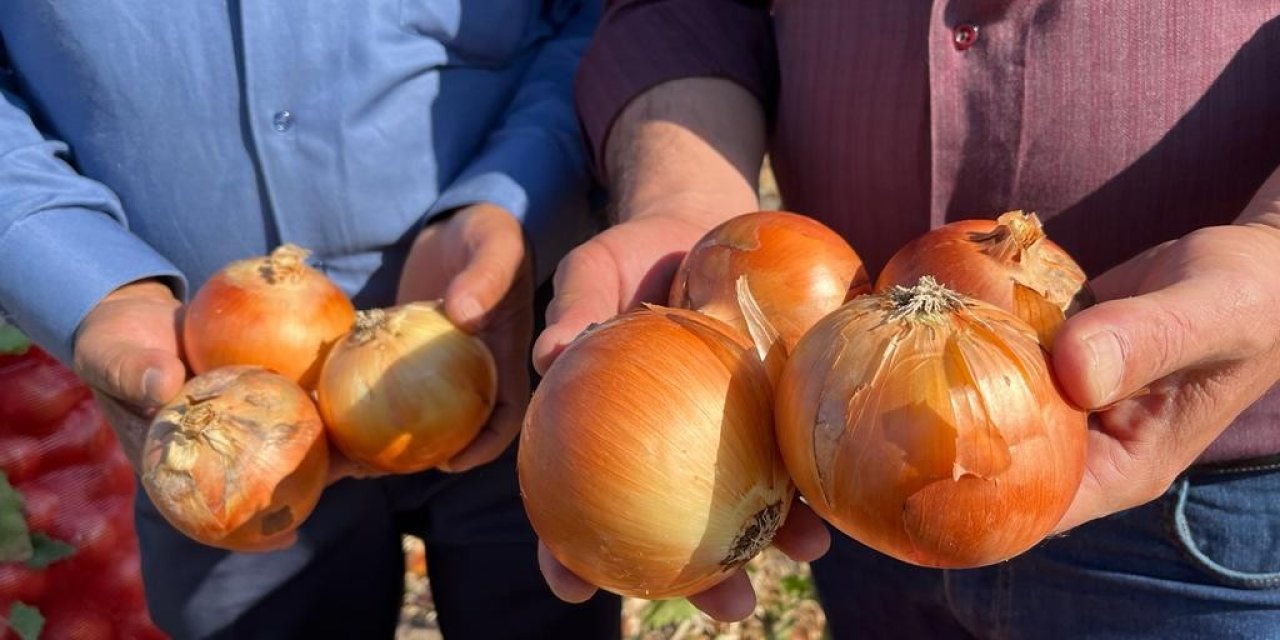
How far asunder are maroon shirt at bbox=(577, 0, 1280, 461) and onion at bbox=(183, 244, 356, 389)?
2.39 ft

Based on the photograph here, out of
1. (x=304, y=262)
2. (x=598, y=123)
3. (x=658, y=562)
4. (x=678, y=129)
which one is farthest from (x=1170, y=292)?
(x=304, y=262)

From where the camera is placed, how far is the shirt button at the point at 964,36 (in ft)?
3.83

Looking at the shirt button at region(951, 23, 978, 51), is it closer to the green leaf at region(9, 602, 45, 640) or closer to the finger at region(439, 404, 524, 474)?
the finger at region(439, 404, 524, 474)

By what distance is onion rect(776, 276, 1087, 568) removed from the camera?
2.97 feet

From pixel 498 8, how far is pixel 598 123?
0.73ft

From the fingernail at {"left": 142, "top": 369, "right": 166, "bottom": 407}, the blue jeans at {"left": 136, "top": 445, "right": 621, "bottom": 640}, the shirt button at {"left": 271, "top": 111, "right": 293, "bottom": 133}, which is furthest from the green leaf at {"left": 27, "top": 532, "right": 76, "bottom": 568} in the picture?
the shirt button at {"left": 271, "top": 111, "right": 293, "bottom": 133}

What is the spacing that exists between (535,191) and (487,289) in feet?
0.73

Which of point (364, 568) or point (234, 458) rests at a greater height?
point (234, 458)

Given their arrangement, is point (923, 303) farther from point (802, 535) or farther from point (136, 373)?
point (136, 373)

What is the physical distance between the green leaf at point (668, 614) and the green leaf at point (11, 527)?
144 centimetres

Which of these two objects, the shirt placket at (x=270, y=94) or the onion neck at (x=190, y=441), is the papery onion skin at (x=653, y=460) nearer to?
the onion neck at (x=190, y=441)

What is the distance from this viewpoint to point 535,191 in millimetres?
1629

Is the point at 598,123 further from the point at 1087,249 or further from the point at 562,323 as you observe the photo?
the point at 1087,249

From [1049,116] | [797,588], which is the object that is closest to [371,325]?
[1049,116]
